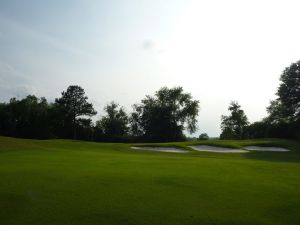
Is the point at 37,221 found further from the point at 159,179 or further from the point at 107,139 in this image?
the point at 107,139

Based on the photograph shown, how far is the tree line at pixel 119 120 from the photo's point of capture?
8319 cm

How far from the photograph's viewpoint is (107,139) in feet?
293

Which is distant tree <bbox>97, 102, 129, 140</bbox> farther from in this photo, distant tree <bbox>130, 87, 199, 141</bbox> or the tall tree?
the tall tree

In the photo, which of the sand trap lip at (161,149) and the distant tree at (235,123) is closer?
A: the sand trap lip at (161,149)

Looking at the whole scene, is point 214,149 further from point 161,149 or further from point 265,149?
point 265,149

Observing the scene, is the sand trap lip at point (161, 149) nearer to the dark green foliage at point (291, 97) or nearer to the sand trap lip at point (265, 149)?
the sand trap lip at point (265, 149)

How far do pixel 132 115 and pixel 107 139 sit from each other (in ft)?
49.2

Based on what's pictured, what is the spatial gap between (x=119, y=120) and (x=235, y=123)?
32.5 meters

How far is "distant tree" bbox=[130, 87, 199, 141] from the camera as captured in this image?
89.4 metres

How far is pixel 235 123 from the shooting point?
304 feet

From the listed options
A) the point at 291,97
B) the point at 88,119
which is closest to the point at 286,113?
the point at 291,97

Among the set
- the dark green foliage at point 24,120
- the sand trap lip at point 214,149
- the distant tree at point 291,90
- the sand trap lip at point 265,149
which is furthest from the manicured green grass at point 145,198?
the dark green foliage at point 24,120

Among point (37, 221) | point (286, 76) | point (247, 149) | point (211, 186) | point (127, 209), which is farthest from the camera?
point (286, 76)

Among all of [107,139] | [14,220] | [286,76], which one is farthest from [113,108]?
[14,220]
